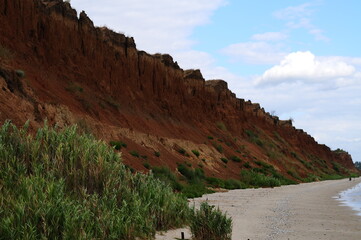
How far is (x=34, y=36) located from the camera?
30.5 metres

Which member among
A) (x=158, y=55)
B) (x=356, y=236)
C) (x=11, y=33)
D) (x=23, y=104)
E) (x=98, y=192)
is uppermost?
(x=158, y=55)

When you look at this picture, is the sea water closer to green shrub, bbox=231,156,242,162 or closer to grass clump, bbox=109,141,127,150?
grass clump, bbox=109,141,127,150


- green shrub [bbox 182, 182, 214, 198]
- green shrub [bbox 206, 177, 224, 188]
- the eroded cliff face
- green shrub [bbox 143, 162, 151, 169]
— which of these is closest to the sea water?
green shrub [bbox 182, 182, 214, 198]

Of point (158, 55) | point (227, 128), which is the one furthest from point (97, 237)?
point (227, 128)

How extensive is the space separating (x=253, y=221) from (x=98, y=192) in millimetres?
6101

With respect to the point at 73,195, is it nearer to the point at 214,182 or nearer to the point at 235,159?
the point at 214,182

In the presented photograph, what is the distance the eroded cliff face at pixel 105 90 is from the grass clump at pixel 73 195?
1122cm

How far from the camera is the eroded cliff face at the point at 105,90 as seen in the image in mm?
26734

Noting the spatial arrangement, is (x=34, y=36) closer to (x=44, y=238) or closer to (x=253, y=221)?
(x=253, y=221)

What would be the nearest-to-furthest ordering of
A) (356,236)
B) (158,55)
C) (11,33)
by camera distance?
(356,236) → (11,33) → (158,55)

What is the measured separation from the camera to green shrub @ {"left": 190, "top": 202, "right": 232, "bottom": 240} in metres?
10.1

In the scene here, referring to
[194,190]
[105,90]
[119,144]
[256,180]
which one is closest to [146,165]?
[119,144]

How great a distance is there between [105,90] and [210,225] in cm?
2630

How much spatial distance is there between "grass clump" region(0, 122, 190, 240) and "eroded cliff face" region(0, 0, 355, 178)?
442 inches
